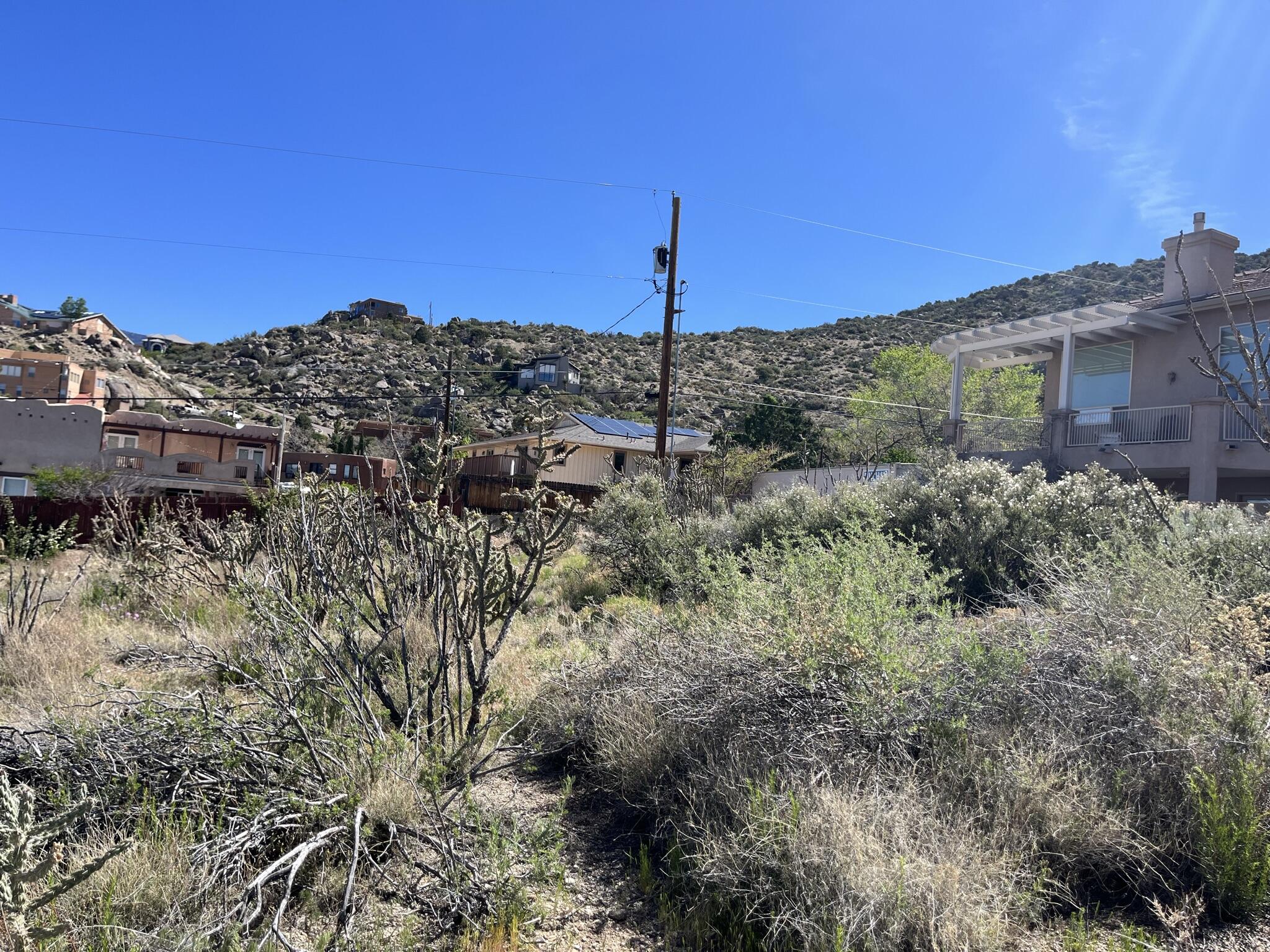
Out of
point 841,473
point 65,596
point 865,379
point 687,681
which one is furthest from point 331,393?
point 687,681

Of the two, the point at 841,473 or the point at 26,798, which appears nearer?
the point at 26,798

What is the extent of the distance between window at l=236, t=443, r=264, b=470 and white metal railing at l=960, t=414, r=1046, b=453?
3466cm

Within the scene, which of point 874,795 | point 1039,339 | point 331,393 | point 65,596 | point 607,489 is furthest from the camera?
point 331,393

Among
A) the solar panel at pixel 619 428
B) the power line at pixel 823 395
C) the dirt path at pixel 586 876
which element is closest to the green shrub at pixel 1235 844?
the dirt path at pixel 586 876

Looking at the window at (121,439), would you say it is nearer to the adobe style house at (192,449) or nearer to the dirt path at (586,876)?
the adobe style house at (192,449)

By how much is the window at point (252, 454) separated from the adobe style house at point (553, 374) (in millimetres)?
14228

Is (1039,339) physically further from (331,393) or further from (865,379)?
(331,393)

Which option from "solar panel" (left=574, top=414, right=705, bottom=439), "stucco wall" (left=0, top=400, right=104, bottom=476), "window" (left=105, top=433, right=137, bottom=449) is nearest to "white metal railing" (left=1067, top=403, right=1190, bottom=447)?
"solar panel" (left=574, top=414, right=705, bottom=439)

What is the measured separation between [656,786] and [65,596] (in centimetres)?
682

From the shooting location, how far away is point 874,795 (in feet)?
11.5

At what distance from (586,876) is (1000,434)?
1833 centimetres

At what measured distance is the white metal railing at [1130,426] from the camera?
16156 millimetres

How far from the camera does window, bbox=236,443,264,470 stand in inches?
1645

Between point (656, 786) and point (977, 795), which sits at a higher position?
point (977, 795)
